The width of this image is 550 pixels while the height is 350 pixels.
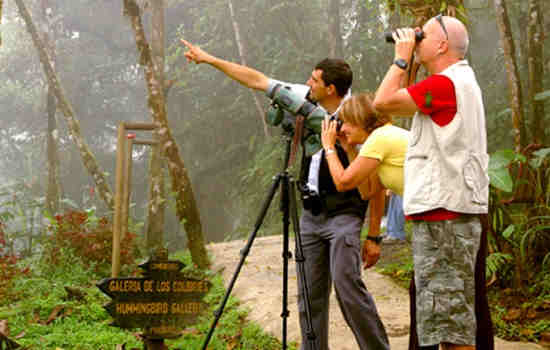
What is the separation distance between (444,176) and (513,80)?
3804 millimetres

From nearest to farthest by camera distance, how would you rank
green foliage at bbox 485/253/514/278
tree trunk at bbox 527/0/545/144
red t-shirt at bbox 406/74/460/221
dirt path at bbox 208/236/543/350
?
red t-shirt at bbox 406/74/460/221, dirt path at bbox 208/236/543/350, green foliage at bbox 485/253/514/278, tree trunk at bbox 527/0/545/144

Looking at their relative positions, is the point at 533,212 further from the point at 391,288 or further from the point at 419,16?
the point at 419,16

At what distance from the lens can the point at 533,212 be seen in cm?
503

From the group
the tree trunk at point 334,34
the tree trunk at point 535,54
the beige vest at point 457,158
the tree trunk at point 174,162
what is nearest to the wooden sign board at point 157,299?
the beige vest at point 457,158

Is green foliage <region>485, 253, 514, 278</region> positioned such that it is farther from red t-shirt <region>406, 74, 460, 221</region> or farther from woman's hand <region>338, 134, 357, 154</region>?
red t-shirt <region>406, 74, 460, 221</region>

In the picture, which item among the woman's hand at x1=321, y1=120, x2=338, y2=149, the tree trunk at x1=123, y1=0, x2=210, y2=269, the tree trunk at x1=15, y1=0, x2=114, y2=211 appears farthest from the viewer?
the tree trunk at x1=15, y1=0, x2=114, y2=211

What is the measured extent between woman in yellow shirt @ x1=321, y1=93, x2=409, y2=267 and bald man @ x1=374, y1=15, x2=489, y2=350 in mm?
386

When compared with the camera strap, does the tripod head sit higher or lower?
higher

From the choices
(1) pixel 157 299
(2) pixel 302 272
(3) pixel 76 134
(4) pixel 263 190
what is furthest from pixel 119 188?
(4) pixel 263 190

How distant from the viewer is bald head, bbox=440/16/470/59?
212cm

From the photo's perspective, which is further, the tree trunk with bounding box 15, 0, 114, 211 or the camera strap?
the tree trunk with bounding box 15, 0, 114, 211

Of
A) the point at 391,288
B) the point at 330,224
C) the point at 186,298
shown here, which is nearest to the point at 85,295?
the point at 186,298

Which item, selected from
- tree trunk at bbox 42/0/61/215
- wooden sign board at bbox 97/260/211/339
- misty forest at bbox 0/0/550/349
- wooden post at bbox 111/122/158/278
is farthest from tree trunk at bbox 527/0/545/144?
tree trunk at bbox 42/0/61/215

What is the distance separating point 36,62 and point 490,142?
62.5 ft
